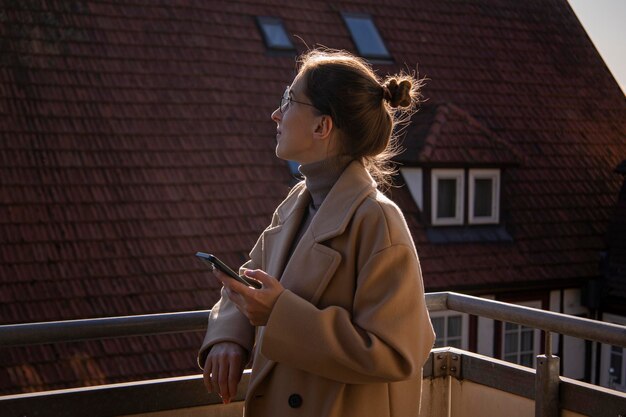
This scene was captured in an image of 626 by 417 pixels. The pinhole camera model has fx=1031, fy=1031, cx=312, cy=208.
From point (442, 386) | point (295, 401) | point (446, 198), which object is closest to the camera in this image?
point (295, 401)

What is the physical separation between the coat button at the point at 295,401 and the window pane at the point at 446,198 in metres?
11.5

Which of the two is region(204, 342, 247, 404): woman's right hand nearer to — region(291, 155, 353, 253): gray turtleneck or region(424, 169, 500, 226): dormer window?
region(291, 155, 353, 253): gray turtleneck

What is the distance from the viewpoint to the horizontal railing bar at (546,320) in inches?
114

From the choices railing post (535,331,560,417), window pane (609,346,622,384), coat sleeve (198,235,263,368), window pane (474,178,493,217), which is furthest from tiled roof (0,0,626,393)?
coat sleeve (198,235,263,368)

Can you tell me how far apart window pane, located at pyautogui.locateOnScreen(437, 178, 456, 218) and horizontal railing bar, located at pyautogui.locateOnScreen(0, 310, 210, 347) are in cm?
1090

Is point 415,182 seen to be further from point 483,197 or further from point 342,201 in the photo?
point 342,201

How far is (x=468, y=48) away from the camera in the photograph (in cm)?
1548

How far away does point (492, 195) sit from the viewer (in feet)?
47.2

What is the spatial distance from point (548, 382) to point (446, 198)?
1084 centimetres

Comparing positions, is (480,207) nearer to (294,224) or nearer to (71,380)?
(71,380)

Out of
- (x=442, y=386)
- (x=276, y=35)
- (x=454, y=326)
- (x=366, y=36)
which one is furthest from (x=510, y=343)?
(x=442, y=386)

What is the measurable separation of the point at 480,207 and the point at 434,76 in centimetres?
203

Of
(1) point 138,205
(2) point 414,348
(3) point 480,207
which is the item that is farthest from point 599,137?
(2) point 414,348

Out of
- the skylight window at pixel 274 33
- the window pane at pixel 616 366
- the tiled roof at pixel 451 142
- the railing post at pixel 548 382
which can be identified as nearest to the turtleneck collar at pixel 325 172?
the railing post at pixel 548 382
